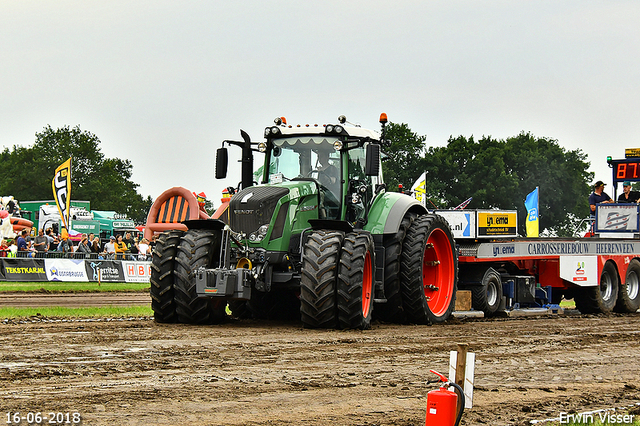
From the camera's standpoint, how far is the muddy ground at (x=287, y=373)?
5.48 metres

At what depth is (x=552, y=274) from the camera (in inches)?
663

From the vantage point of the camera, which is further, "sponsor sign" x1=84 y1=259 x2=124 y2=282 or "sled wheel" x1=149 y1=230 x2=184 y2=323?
"sponsor sign" x1=84 y1=259 x2=124 y2=282

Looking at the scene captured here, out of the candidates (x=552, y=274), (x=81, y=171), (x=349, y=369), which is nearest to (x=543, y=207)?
(x=81, y=171)

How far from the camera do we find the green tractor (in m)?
10.5

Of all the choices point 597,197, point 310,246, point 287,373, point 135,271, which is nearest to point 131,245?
point 135,271

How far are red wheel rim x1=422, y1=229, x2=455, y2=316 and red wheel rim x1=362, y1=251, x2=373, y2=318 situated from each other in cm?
219

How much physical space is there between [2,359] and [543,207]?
227 feet

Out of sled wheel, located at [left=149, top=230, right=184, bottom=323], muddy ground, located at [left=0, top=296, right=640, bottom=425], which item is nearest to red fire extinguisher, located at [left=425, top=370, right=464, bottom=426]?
muddy ground, located at [left=0, top=296, right=640, bottom=425]

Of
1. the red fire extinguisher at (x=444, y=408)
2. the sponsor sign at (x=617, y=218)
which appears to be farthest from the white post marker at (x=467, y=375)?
the sponsor sign at (x=617, y=218)

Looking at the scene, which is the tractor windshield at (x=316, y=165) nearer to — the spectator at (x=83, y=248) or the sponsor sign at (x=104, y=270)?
A: the sponsor sign at (x=104, y=270)

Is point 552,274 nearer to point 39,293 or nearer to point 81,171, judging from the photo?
point 39,293

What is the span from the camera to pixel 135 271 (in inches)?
1073

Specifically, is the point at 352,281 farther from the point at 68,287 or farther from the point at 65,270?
the point at 65,270

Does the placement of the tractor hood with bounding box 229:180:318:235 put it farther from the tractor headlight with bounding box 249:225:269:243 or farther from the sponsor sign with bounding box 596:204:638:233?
the sponsor sign with bounding box 596:204:638:233
